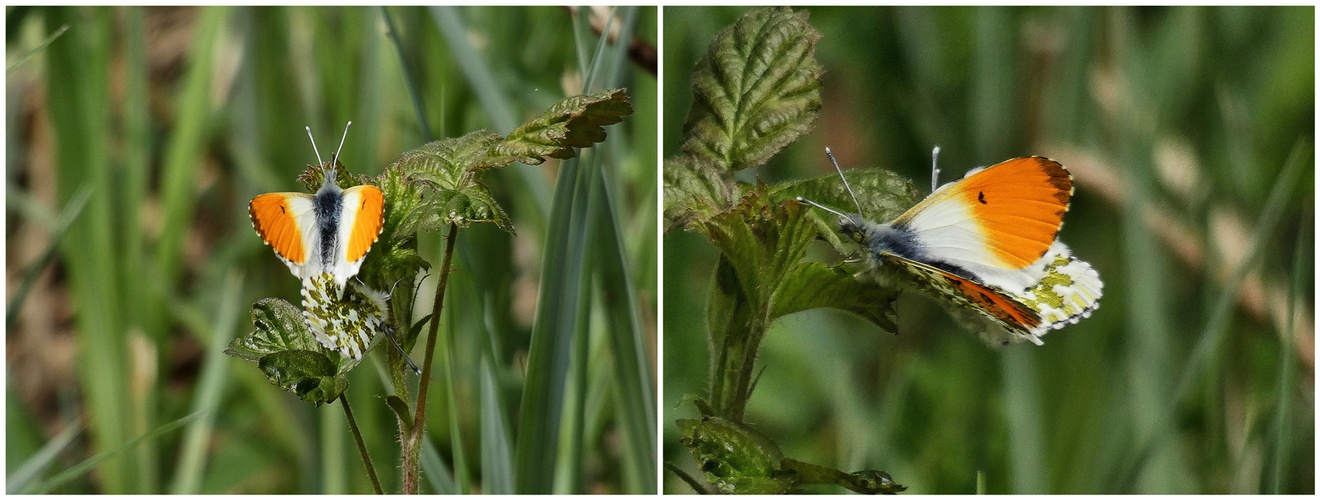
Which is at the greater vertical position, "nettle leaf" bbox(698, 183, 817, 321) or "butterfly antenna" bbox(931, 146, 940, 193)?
"butterfly antenna" bbox(931, 146, 940, 193)

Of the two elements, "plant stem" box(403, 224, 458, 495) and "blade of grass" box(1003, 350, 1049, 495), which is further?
"blade of grass" box(1003, 350, 1049, 495)

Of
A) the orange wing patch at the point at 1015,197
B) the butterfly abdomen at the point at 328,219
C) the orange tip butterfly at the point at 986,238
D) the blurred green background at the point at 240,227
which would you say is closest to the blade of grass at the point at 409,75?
the blurred green background at the point at 240,227

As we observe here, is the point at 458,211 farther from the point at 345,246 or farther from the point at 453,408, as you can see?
the point at 453,408

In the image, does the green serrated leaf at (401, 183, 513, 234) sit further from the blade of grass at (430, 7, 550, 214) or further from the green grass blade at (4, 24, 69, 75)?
the green grass blade at (4, 24, 69, 75)

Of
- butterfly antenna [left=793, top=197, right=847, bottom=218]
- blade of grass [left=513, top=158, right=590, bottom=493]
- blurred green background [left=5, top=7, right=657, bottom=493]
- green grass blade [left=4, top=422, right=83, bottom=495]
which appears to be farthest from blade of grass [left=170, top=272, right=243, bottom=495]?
butterfly antenna [left=793, top=197, right=847, bottom=218]

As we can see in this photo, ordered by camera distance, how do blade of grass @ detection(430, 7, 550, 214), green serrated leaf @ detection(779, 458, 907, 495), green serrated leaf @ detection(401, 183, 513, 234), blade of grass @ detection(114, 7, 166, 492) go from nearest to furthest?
1. green serrated leaf @ detection(401, 183, 513, 234)
2. green serrated leaf @ detection(779, 458, 907, 495)
3. blade of grass @ detection(430, 7, 550, 214)
4. blade of grass @ detection(114, 7, 166, 492)

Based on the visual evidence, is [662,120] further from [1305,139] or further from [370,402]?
[1305,139]
